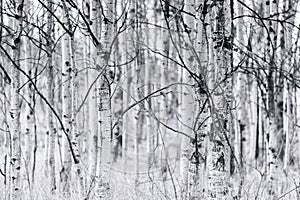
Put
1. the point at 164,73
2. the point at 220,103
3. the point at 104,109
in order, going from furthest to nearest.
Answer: the point at 164,73 < the point at 104,109 < the point at 220,103

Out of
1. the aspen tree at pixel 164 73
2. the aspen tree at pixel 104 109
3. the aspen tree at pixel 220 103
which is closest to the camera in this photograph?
the aspen tree at pixel 220 103

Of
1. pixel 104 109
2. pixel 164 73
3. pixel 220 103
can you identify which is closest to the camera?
pixel 220 103

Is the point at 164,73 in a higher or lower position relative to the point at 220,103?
higher

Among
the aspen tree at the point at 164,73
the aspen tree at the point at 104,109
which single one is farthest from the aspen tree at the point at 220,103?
the aspen tree at the point at 104,109

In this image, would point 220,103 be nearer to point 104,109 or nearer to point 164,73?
point 104,109

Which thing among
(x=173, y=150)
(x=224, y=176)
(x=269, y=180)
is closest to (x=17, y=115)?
(x=224, y=176)

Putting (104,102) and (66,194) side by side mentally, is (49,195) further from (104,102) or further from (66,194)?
(104,102)

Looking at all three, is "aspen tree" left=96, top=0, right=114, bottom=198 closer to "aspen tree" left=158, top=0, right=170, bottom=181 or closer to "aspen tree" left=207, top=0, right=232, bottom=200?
"aspen tree" left=158, top=0, right=170, bottom=181

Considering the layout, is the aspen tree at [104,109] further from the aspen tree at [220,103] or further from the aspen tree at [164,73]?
the aspen tree at [220,103]

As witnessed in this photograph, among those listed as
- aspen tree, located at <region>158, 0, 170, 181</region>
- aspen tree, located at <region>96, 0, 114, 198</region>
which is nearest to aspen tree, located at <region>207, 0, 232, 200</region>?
aspen tree, located at <region>158, 0, 170, 181</region>

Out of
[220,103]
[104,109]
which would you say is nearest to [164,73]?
[104,109]

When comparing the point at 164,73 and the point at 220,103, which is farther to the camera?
the point at 164,73

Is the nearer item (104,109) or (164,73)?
(104,109)

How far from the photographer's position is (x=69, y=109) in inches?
225
